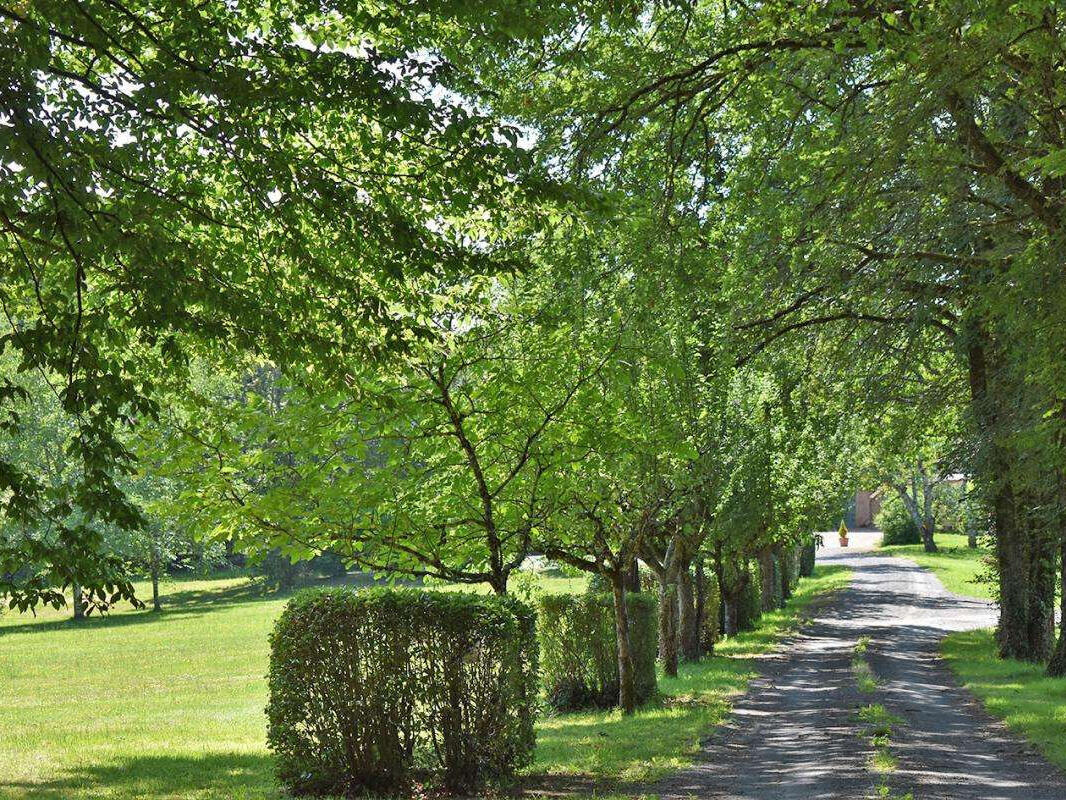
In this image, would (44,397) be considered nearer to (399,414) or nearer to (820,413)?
(820,413)

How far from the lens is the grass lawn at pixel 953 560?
156 feet

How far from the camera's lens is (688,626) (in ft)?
79.4

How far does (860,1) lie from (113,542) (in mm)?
44757

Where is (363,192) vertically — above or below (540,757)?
above

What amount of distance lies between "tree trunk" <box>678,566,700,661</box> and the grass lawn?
2149 centimetres

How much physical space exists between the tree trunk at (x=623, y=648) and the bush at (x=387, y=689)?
577 centimetres

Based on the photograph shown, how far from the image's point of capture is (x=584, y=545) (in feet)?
49.0

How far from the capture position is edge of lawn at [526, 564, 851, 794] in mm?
11500

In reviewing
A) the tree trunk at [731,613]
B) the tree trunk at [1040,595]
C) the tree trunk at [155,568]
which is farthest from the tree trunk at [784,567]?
the tree trunk at [155,568]

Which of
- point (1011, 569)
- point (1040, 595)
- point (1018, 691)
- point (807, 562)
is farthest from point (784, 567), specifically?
point (1018, 691)

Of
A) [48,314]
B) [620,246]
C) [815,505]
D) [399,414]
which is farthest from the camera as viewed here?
[815,505]

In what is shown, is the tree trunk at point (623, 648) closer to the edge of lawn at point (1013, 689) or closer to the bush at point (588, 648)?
the bush at point (588, 648)

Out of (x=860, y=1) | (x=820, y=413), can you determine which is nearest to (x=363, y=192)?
(x=860, y=1)

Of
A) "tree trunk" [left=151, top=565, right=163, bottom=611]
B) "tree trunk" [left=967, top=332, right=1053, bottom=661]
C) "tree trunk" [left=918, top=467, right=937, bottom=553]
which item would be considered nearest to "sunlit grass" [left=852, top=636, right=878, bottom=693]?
"tree trunk" [left=967, top=332, right=1053, bottom=661]
